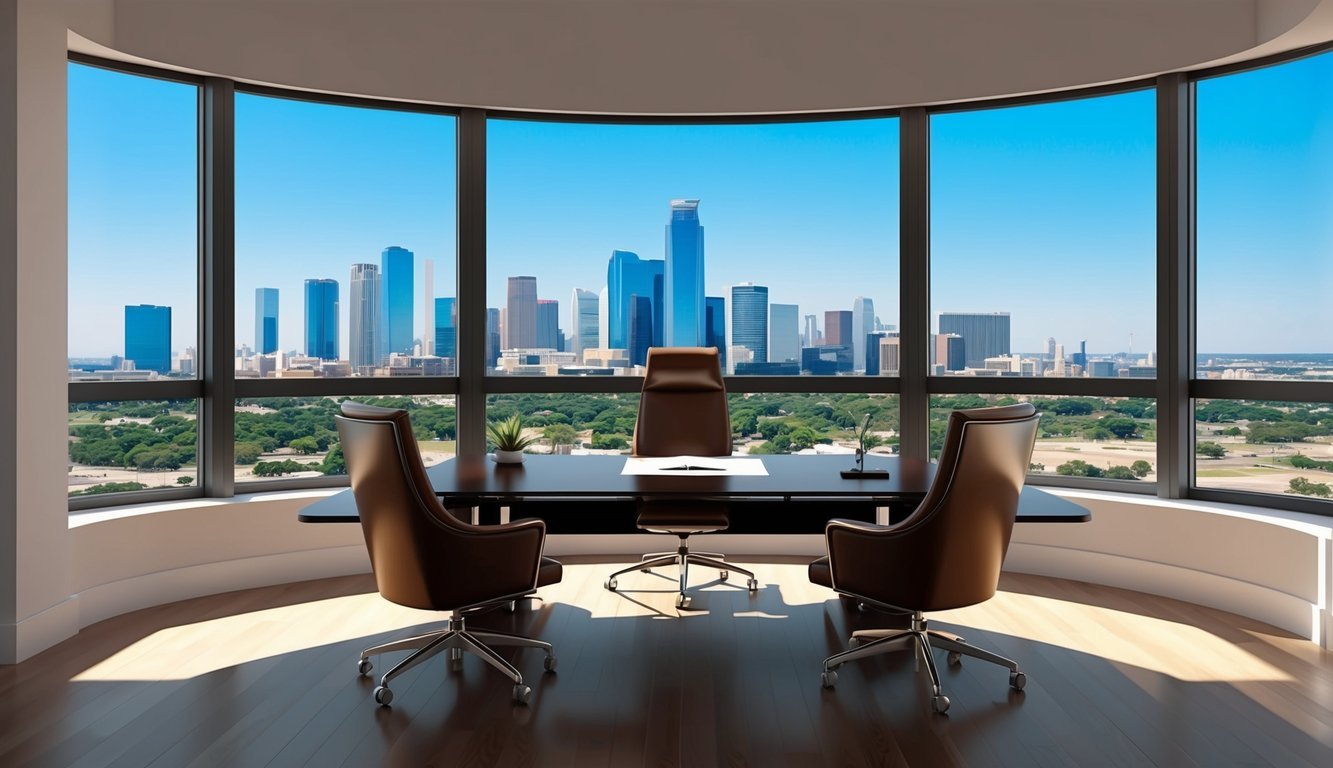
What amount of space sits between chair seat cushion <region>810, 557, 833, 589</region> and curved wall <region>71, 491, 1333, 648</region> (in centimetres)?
240

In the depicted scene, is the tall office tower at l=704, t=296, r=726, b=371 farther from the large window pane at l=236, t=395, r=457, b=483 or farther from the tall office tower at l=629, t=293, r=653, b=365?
the large window pane at l=236, t=395, r=457, b=483

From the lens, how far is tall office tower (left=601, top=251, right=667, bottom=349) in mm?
6492

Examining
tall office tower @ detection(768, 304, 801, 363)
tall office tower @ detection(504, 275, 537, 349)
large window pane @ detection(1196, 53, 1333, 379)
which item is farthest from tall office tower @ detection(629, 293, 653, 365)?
large window pane @ detection(1196, 53, 1333, 379)

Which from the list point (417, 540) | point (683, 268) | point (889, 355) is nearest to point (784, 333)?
point (889, 355)

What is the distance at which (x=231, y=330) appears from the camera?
549 centimetres

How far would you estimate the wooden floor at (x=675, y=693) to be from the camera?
121 inches

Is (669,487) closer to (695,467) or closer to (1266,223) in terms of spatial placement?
(695,467)

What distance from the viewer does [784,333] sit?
6457 mm

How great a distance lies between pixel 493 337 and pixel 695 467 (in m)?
2.36

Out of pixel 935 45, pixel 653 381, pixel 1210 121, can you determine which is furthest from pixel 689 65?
pixel 1210 121

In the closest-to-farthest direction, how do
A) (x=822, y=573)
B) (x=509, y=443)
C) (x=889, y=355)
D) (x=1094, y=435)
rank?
(x=822, y=573)
(x=509, y=443)
(x=1094, y=435)
(x=889, y=355)

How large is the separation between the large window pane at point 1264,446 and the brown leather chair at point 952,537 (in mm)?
2521

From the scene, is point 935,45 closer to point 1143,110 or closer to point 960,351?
point 1143,110

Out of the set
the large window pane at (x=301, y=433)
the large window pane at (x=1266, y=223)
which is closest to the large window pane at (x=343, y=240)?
the large window pane at (x=301, y=433)
